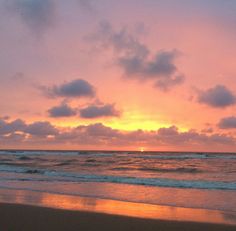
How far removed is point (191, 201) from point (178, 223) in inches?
181

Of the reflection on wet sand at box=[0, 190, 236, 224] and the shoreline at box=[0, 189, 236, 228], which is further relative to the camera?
the reflection on wet sand at box=[0, 190, 236, 224]

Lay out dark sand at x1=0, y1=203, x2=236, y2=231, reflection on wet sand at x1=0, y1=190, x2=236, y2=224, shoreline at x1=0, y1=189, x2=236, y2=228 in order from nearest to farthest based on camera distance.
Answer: dark sand at x1=0, y1=203, x2=236, y2=231 → shoreline at x1=0, y1=189, x2=236, y2=228 → reflection on wet sand at x1=0, y1=190, x2=236, y2=224

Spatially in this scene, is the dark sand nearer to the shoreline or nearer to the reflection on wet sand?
the shoreline

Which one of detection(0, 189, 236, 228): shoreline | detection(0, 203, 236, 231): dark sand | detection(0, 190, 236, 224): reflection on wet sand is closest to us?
detection(0, 203, 236, 231): dark sand

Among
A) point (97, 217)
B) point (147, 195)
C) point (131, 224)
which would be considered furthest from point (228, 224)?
point (147, 195)

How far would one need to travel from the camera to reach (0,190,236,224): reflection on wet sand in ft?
36.2

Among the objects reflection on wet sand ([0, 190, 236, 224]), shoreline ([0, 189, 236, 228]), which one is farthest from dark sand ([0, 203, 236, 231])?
reflection on wet sand ([0, 190, 236, 224])

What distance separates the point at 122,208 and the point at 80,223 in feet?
9.75

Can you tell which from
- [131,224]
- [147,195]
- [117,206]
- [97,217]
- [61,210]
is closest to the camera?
[131,224]

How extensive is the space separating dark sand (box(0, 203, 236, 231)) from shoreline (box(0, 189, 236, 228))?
0.44m

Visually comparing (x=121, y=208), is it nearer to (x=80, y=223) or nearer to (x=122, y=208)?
(x=122, y=208)

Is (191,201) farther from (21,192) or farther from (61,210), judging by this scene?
(21,192)

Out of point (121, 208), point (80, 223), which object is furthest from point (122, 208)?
point (80, 223)

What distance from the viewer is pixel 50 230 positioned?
902 cm
